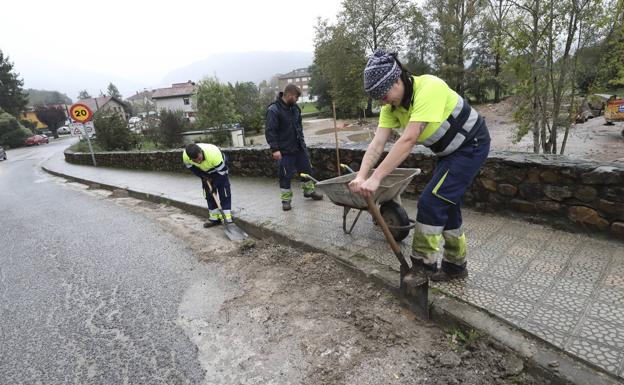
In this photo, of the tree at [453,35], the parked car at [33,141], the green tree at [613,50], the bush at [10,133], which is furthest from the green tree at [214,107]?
the green tree at [613,50]

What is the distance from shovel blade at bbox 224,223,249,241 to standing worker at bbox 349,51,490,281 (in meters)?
2.80

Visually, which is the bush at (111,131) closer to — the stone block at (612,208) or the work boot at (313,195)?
the work boot at (313,195)

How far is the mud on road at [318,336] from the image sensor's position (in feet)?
7.06

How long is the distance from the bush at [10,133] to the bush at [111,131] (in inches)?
1204

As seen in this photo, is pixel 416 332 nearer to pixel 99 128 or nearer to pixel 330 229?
pixel 330 229

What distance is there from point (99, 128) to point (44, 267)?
61.3ft

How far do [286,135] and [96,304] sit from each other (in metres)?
3.33

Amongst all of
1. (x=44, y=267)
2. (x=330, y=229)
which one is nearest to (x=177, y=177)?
(x=44, y=267)

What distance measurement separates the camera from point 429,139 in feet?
8.05

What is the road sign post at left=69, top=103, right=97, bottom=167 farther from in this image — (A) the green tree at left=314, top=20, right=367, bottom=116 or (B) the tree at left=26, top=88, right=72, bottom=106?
(B) the tree at left=26, top=88, right=72, bottom=106

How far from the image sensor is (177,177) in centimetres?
1033

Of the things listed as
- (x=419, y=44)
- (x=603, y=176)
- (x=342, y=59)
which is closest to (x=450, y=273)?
(x=603, y=176)

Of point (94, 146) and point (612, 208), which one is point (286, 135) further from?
point (94, 146)

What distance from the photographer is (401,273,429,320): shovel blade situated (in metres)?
2.57
